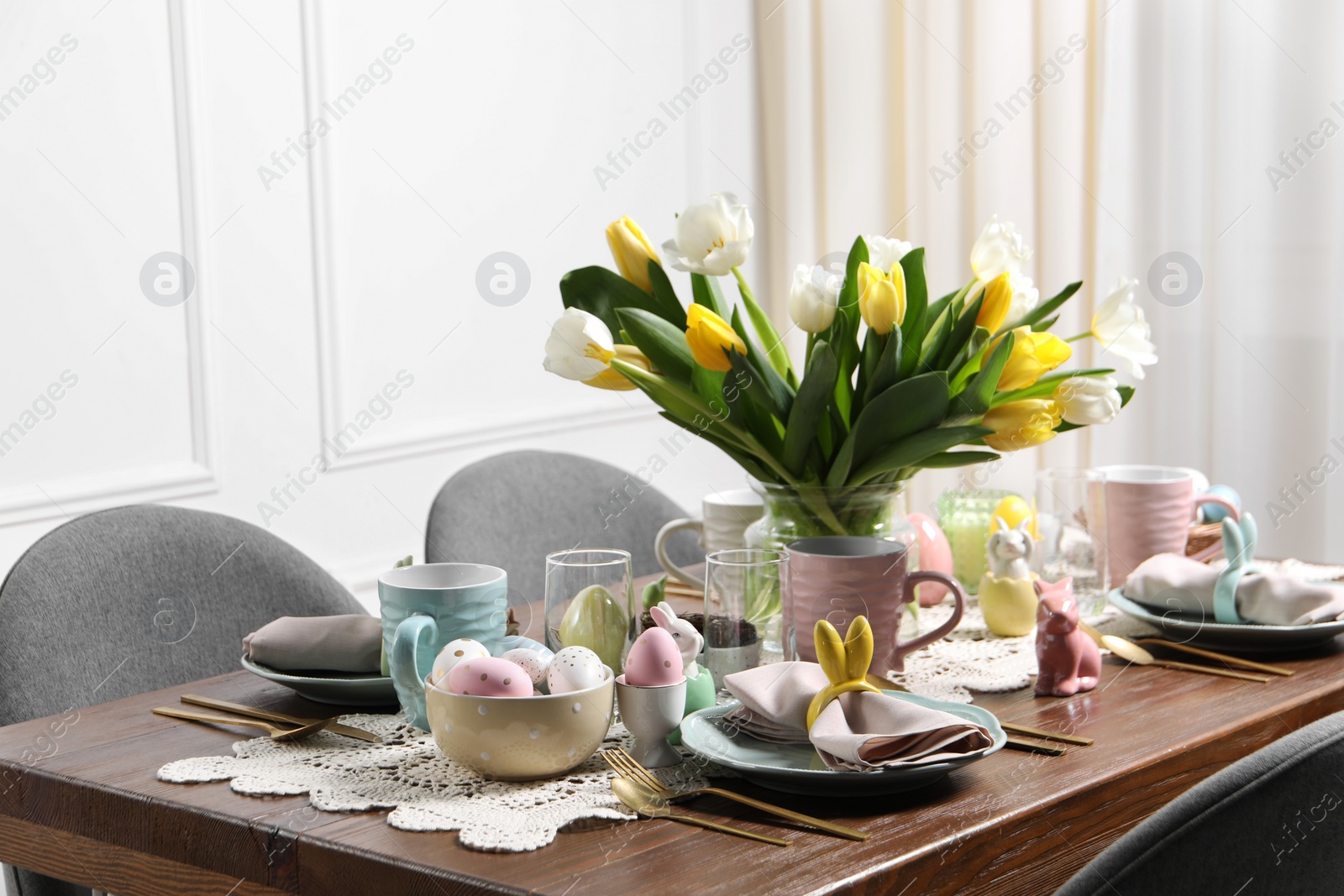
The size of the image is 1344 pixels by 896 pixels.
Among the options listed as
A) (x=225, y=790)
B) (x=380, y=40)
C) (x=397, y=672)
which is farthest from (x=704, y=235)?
(x=380, y=40)

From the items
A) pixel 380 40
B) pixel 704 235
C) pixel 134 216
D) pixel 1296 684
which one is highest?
pixel 380 40

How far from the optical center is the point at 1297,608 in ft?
4.37

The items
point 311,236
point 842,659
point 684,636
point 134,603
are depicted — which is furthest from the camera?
point 311,236

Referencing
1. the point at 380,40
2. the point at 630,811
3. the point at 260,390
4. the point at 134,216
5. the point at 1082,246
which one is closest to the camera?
the point at 630,811

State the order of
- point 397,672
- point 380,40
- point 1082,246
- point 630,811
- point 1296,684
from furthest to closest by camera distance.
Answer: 1. point 1082,246
2. point 380,40
3. point 1296,684
4. point 397,672
5. point 630,811

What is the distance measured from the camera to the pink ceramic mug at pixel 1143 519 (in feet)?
5.10

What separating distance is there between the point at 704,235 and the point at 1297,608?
2.27 feet

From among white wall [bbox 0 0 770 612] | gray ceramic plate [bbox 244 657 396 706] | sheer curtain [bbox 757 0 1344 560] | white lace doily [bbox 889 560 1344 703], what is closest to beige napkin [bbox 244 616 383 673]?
gray ceramic plate [bbox 244 657 396 706]

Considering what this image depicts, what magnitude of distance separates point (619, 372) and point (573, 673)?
1.34ft

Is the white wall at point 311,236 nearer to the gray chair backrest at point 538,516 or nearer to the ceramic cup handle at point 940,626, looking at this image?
the gray chair backrest at point 538,516

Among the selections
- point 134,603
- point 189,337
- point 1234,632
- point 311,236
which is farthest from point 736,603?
point 311,236

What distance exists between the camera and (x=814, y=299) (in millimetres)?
1254

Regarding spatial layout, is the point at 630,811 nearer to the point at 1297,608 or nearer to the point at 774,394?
the point at 774,394

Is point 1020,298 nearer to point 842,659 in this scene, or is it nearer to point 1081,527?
point 1081,527
